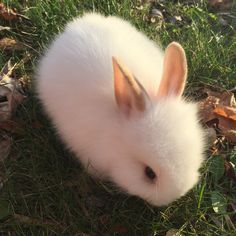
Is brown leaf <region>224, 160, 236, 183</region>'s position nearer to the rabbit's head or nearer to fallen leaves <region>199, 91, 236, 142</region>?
fallen leaves <region>199, 91, 236, 142</region>

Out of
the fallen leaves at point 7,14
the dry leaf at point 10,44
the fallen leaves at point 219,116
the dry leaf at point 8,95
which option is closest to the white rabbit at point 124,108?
the dry leaf at point 8,95

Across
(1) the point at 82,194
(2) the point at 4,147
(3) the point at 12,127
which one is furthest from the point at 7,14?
(1) the point at 82,194

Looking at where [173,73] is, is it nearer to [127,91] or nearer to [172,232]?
[127,91]

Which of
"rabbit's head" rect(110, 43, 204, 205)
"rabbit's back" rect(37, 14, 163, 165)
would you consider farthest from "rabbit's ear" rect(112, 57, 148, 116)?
"rabbit's back" rect(37, 14, 163, 165)

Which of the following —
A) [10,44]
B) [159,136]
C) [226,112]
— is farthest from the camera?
[10,44]

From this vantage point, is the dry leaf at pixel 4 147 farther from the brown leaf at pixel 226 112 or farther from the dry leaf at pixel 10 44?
the brown leaf at pixel 226 112

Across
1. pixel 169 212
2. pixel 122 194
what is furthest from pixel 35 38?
pixel 169 212

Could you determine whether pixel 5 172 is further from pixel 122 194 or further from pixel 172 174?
pixel 172 174
